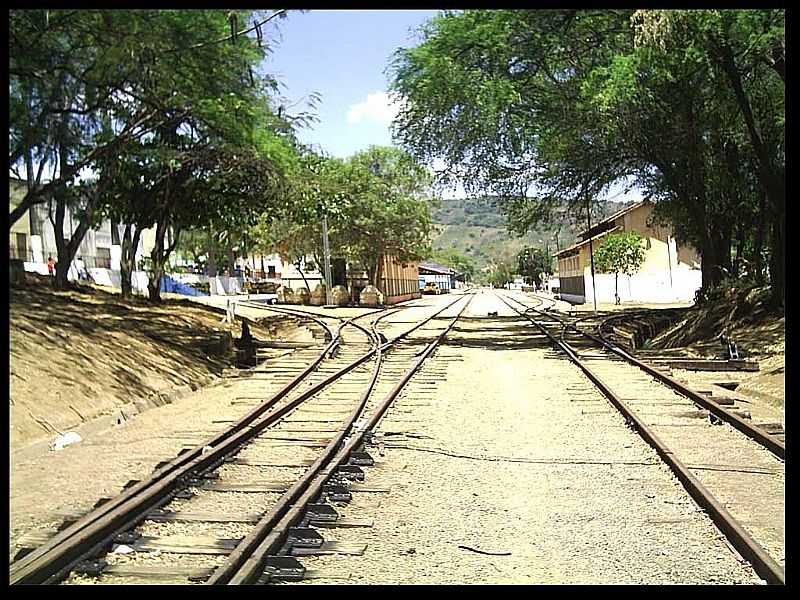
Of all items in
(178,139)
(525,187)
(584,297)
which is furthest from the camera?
(584,297)

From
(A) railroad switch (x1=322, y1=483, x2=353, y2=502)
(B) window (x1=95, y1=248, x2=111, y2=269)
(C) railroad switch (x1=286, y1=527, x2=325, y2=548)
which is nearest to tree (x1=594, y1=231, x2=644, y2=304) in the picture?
(B) window (x1=95, y1=248, x2=111, y2=269)

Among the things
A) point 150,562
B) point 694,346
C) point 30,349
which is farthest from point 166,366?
point 694,346

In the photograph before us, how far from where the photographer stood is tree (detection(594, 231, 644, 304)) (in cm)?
4784

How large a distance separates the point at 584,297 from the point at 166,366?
1686 inches

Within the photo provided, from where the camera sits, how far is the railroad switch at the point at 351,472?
7.07m

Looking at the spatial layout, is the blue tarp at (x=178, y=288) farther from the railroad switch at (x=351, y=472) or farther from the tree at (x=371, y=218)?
the railroad switch at (x=351, y=472)

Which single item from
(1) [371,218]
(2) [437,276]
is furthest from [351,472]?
(2) [437,276]

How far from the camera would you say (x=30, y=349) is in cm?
1245

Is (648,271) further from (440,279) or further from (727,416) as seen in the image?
(440,279)

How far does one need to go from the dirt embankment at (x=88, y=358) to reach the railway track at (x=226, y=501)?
2.41 m

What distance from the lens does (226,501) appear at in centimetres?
644

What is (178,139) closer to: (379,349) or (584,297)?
(379,349)

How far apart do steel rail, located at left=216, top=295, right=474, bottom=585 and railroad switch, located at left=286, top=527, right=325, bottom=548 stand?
2.3 inches

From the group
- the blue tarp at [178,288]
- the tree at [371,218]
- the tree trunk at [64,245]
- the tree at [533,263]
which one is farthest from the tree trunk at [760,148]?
the tree at [533,263]
